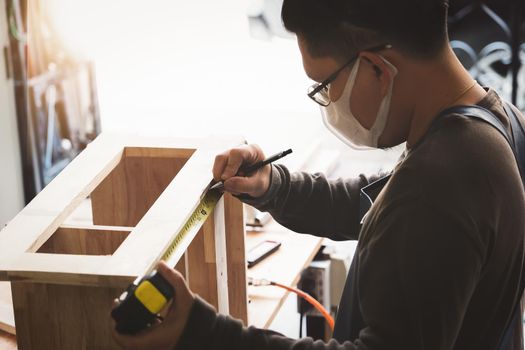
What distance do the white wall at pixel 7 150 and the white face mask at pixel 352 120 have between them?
190 cm

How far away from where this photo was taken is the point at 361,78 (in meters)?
1.06

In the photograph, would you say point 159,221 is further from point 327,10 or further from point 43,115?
point 43,115

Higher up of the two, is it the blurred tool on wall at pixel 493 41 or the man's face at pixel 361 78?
the man's face at pixel 361 78

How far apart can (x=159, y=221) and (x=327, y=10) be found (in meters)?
0.40

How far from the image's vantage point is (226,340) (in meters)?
0.98

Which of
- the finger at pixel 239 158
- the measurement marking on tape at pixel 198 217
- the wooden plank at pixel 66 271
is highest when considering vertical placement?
the finger at pixel 239 158

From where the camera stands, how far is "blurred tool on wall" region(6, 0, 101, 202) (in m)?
2.82

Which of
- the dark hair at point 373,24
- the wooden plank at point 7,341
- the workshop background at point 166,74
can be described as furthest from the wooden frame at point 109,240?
the workshop background at point 166,74

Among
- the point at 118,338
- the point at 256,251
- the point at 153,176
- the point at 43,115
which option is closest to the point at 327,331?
the point at 256,251

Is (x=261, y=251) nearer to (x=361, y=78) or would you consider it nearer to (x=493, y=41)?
(x=361, y=78)

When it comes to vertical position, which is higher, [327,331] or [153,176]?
[153,176]

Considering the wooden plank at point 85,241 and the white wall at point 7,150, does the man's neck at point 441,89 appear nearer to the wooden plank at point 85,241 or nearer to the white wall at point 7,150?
the wooden plank at point 85,241

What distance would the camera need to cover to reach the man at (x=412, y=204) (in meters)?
0.92

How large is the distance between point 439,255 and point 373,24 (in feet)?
1.07
